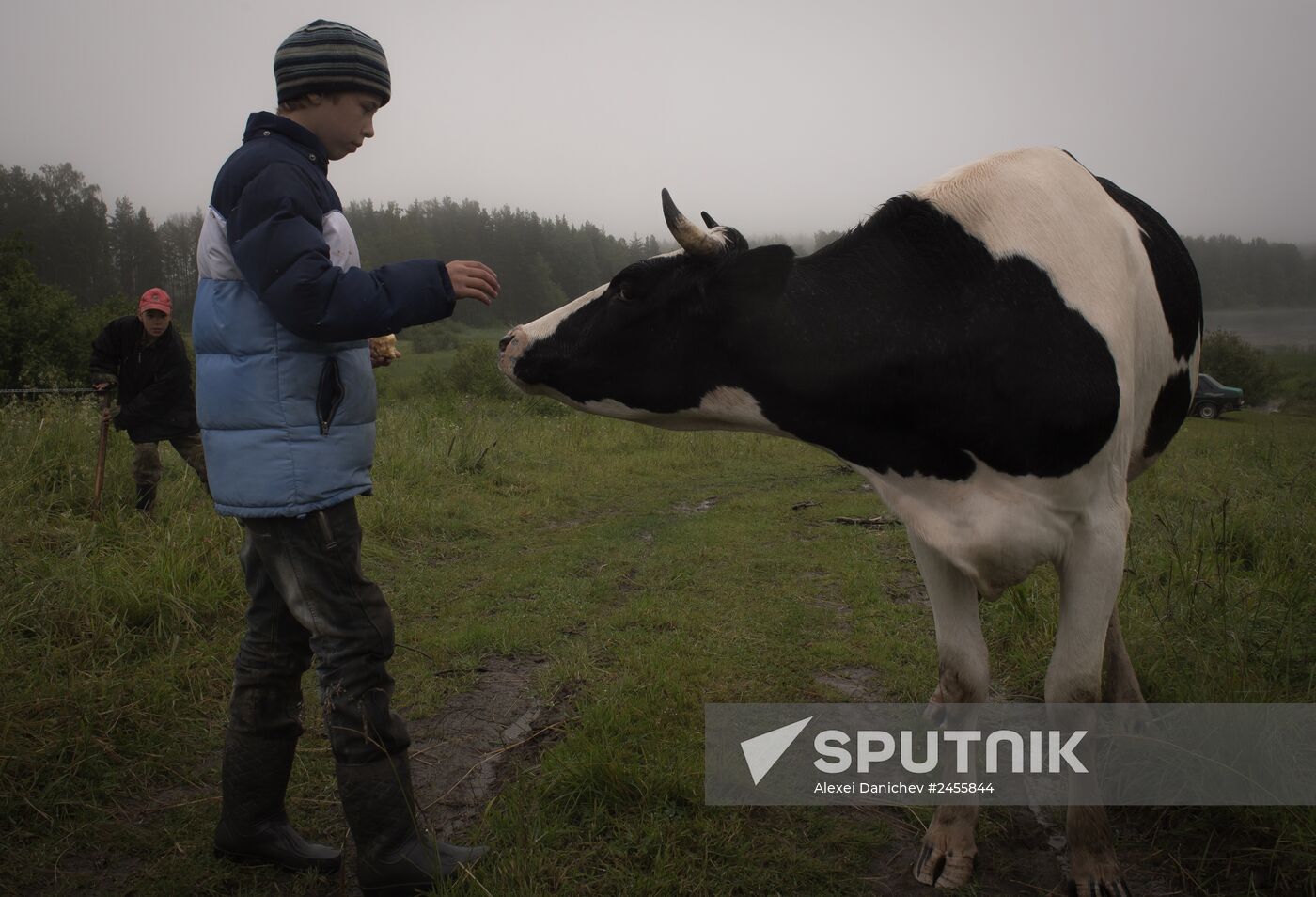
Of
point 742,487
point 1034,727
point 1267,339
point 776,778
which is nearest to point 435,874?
point 776,778

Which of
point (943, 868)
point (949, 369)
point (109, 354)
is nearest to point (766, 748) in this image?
point (943, 868)

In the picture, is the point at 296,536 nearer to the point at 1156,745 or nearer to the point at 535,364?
the point at 535,364

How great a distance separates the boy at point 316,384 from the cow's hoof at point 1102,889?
6.15 feet

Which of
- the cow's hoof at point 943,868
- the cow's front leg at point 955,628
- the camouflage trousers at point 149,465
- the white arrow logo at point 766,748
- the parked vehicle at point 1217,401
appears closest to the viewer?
the cow's hoof at point 943,868

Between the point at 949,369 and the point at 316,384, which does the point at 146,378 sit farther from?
the point at 949,369

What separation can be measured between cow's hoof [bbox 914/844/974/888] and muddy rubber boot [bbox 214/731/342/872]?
181 centimetres

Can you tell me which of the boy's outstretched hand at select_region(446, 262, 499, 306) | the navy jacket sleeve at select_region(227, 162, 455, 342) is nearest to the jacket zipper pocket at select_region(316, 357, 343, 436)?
the navy jacket sleeve at select_region(227, 162, 455, 342)

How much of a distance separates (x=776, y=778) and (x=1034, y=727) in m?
1.07

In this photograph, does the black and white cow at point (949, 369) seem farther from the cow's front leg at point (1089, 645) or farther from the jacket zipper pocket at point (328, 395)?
the jacket zipper pocket at point (328, 395)

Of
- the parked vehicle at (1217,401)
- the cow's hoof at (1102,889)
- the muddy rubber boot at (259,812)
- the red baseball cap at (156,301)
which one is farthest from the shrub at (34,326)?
the parked vehicle at (1217,401)

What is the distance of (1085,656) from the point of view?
258 centimetres

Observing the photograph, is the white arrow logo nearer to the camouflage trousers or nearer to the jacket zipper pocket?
the jacket zipper pocket

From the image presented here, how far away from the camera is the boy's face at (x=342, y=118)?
226 cm

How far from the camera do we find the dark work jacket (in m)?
6.62
